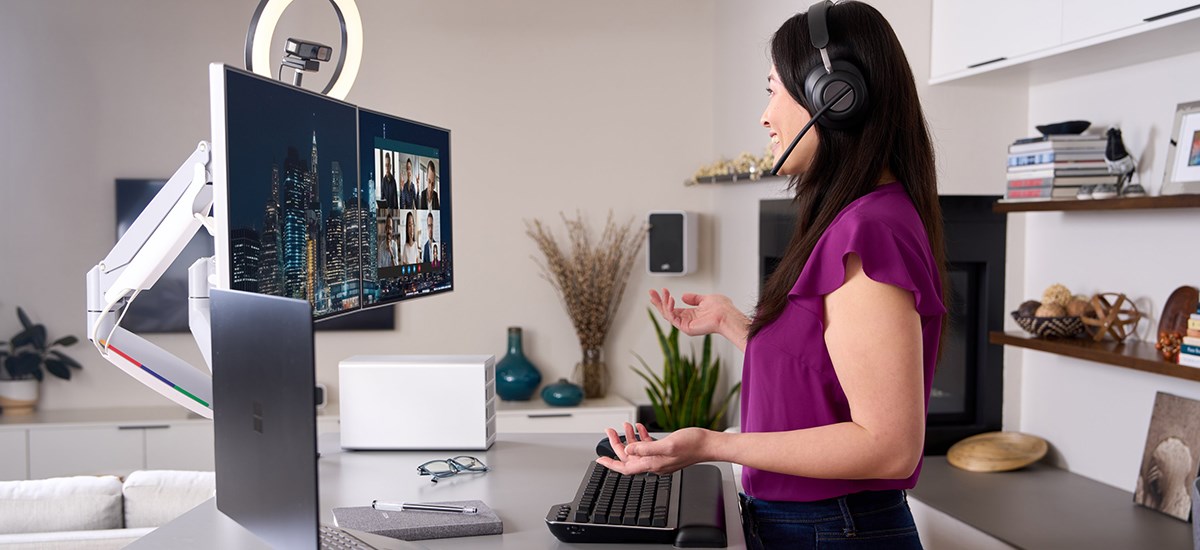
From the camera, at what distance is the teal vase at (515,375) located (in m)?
4.91

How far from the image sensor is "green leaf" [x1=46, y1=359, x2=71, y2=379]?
4.75 metres

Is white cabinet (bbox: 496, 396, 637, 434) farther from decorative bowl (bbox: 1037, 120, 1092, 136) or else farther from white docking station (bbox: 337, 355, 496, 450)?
white docking station (bbox: 337, 355, 496, 450)

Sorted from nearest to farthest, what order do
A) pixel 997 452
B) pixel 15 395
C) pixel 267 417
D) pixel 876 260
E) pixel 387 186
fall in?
pixel 267 417 → pixel 876 260 → pixel 387 186 → pixel 997 452 → pixel 15 395

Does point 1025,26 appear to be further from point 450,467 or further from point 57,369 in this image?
point 57,369

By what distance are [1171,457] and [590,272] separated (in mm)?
2854

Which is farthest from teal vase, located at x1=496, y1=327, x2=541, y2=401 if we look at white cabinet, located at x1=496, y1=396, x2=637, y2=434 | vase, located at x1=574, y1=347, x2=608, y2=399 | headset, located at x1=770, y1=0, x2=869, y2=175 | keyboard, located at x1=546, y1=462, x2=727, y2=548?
headset, located at x1=770, y1=0, x2=869, y2=175

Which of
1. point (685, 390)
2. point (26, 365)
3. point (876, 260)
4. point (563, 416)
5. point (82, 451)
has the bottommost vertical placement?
point (82, 451)

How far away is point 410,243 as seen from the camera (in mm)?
1960

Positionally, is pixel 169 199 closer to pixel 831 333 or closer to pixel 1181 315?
pixel 831 333

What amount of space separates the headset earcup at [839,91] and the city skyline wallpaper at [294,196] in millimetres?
751

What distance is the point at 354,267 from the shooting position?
5.64ft

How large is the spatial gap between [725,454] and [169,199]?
91 cm

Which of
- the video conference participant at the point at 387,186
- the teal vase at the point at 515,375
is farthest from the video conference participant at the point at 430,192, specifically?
the teal vase at the point at 515,375

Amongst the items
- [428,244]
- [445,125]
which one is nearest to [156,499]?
[428,244]
